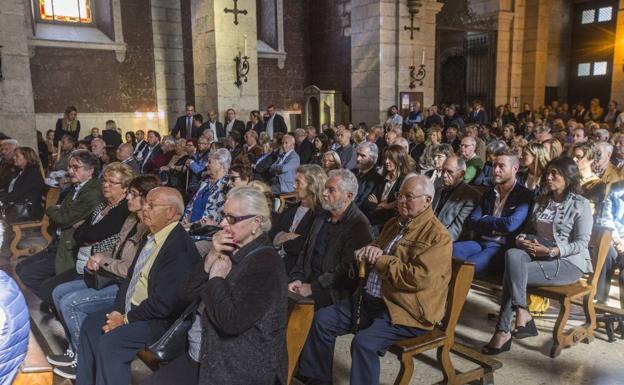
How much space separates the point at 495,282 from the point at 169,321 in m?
2.20

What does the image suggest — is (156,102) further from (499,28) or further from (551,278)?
(551,278)

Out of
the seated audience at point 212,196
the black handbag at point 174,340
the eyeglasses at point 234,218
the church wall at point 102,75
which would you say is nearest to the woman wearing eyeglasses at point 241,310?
the eyeglasses at point 234,218

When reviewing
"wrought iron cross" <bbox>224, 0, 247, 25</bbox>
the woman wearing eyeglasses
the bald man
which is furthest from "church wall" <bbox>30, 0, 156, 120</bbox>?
the woman wearing eyeglasses

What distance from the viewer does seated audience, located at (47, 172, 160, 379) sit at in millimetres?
3010

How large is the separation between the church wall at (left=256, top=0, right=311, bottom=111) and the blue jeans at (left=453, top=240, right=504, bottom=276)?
1054cm

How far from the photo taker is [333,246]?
9.89 ft

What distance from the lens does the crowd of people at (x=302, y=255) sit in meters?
2.11

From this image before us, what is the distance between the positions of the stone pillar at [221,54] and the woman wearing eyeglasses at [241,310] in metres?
7.65

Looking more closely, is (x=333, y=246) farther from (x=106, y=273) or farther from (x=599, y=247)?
(x=599, y=247)

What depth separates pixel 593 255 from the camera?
3367mm

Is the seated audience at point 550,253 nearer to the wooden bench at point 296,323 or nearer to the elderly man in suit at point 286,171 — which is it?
the wooden bench at point 296,323

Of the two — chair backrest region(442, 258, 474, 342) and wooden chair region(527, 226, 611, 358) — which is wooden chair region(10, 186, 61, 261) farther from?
wooden chair region(527, 226, 611, 358)

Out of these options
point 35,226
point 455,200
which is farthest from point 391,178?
point 35,226

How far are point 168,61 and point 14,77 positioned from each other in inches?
191
